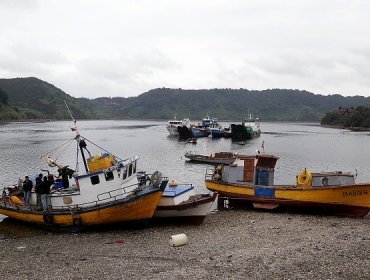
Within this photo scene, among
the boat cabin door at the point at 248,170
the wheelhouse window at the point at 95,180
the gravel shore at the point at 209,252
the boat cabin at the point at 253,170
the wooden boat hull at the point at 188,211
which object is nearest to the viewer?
the gravel shore at the point at 209,252

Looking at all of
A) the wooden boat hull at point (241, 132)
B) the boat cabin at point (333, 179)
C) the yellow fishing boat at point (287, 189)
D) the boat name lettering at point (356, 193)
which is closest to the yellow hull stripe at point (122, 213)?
the yellow fishing boat at point (287, 189)

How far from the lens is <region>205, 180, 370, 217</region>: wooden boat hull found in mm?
24875

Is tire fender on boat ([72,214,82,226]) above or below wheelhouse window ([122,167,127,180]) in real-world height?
below

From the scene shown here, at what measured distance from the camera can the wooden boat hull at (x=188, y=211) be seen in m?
23.5

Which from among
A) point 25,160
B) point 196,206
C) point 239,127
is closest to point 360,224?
point 196,206

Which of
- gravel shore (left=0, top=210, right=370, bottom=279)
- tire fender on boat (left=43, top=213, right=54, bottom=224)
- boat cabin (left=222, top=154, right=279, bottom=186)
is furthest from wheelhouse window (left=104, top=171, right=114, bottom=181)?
boat cabin (left=222, top=154, right=279, bottom=186)

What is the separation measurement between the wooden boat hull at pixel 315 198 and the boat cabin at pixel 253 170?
810 millimetres

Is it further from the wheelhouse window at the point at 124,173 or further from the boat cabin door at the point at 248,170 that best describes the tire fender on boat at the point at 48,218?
the boat cabin door at the point at 248,170

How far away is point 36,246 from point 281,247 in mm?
12205

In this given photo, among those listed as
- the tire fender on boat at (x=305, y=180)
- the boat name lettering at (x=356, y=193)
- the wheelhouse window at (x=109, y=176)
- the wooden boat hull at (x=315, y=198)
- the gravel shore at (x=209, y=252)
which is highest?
the wheelhouse window at (x=109, y=176)

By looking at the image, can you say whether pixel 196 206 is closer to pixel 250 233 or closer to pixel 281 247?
pixel 250 233

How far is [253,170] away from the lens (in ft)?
93.5

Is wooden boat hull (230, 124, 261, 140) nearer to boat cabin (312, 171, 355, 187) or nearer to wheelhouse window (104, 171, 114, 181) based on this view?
boat cabin (312, 171, 355, 187)

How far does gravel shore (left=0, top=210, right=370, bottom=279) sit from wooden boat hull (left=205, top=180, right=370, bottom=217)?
719mm
